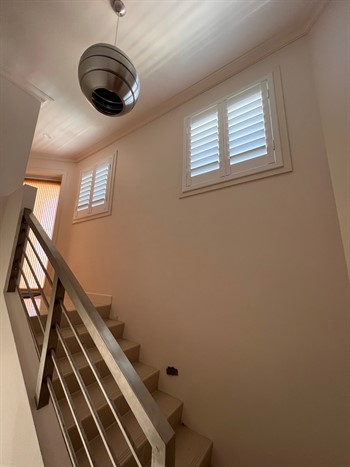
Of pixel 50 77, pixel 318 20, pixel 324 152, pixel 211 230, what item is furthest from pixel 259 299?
pixel 50 77

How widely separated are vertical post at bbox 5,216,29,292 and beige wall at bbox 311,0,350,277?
2263mm

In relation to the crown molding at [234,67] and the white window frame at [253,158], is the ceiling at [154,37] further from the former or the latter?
the white window frame at [253,158]

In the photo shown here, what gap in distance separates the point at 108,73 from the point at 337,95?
1.51m

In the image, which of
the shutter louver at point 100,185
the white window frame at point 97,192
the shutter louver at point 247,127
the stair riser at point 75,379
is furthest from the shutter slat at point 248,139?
the stair riser at point 75,379

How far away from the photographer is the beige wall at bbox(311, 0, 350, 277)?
1.30 metres

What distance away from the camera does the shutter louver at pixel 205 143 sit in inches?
85.4

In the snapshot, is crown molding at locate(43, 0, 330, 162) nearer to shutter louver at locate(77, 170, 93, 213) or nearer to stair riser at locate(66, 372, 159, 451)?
shutter louver at locate(77, 170, 93, 213)

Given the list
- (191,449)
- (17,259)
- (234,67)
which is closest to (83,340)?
(17,259)

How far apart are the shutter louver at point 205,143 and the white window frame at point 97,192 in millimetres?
1479

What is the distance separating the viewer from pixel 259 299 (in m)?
1.66

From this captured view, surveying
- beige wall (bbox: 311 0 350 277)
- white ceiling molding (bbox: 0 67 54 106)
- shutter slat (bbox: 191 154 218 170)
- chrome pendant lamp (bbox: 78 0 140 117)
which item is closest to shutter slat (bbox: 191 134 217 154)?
shutter slat (bbox: 191 154 218 170)

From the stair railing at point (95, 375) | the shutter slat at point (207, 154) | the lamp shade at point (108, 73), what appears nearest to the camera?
the stair railing at point (95, 375)

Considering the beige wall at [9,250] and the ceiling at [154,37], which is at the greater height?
the ceiling at [154,37]

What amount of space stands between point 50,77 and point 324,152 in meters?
2.99
